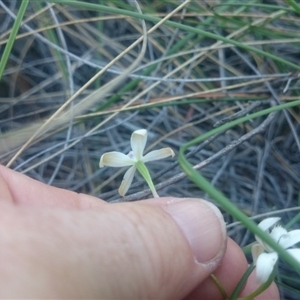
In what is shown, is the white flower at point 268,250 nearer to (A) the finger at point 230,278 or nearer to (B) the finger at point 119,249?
(B) the finger at point 119,249

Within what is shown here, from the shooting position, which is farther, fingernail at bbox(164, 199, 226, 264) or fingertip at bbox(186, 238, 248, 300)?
fingertip at bbox(186, 238, 248, 300)

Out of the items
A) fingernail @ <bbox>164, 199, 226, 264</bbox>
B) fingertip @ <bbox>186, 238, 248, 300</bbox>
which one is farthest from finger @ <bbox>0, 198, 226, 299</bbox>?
fingertip @ <bbox>186, 238, 248, 300</bbox>

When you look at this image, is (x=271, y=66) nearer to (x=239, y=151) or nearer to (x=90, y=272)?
(x=239, y=151)

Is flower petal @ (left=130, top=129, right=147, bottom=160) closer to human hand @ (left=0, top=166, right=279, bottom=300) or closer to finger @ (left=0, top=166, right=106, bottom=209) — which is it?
human hand @ (left=0, top=166, right=279, bottom=300)

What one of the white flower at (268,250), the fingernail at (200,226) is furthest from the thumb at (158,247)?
the white flower at (268,250)

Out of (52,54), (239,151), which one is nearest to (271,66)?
(239,151)

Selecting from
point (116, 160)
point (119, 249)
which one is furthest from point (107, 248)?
point (116, 160)
